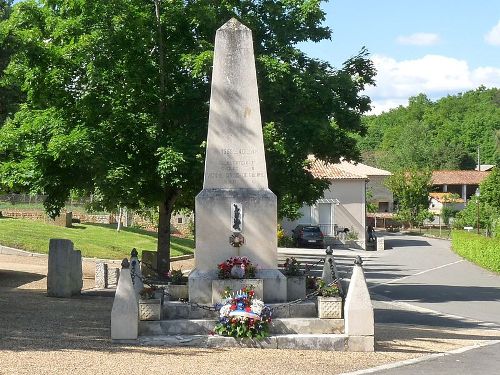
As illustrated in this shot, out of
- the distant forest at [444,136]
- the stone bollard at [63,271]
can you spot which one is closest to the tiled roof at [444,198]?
the distant forest at [444,136]

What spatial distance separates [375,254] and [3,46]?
2897 cm

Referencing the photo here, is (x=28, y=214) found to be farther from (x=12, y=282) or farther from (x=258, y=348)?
(x=258, y=348)

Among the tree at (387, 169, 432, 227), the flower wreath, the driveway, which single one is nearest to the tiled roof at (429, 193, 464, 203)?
the tree at (387, 169, 432, 227)

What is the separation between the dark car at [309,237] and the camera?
4909cm

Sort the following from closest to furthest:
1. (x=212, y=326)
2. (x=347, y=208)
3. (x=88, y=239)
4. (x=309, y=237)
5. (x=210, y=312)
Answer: (x=212, y=326)
(x=210, y=312)
(x=88, y=239)
(x=309, y=237)
(x=347, y=208)

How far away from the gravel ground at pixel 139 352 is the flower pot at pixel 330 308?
2.74ft

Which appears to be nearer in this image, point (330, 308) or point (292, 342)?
point (292, 342)

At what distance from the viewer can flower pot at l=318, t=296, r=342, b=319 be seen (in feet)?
41.7

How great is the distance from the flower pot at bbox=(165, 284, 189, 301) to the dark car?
115ft

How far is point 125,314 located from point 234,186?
3238 millimetres

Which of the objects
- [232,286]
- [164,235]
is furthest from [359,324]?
[164,235]

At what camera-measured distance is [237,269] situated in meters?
13.3

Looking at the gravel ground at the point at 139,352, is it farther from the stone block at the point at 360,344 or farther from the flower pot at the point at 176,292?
the flower pot at the point at 176,292

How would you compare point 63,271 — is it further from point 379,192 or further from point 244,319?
point 379,192
